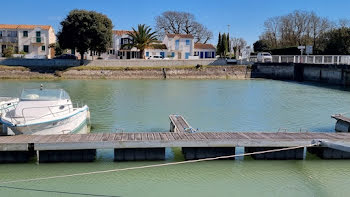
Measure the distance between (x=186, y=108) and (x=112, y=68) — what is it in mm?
35467

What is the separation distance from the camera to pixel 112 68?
60.8m

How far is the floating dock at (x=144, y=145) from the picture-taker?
12.8 m

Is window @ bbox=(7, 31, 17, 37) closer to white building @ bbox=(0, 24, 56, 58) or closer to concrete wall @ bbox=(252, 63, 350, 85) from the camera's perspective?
white building @ bbox=(0, 24, 56, 58)

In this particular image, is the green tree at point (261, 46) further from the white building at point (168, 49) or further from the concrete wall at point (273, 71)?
the concrete wall at point (273, 71)

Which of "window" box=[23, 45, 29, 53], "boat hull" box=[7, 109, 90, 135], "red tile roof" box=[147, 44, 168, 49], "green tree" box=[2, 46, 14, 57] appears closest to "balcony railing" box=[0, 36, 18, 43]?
"window" box=[23, 45, 29, 53]

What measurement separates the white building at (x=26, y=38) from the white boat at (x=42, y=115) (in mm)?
60075

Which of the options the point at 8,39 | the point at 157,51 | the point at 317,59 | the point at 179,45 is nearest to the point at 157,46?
the point at 157,51

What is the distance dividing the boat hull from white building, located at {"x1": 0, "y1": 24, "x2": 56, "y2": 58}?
5946 centimetres

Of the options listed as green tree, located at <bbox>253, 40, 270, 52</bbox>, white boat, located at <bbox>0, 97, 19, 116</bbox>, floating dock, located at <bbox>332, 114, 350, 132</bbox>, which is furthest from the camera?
green tree, located at <bbox>253, 40, 270, 52</bbox>

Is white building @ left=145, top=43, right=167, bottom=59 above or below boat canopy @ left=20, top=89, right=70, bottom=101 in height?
above

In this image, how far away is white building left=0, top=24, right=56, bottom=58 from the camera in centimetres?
7375

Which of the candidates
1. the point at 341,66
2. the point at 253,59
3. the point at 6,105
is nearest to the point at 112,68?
the point at 253,59

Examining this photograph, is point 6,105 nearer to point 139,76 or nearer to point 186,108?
point 186,108

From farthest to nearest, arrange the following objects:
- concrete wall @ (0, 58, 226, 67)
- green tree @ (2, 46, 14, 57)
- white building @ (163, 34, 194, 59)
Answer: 1. white building @ (163, 34, 194, 59)
2. green tree @ (2, 46, 14, 57)
3. concrete wall @ (0, 58, 226, 67)
